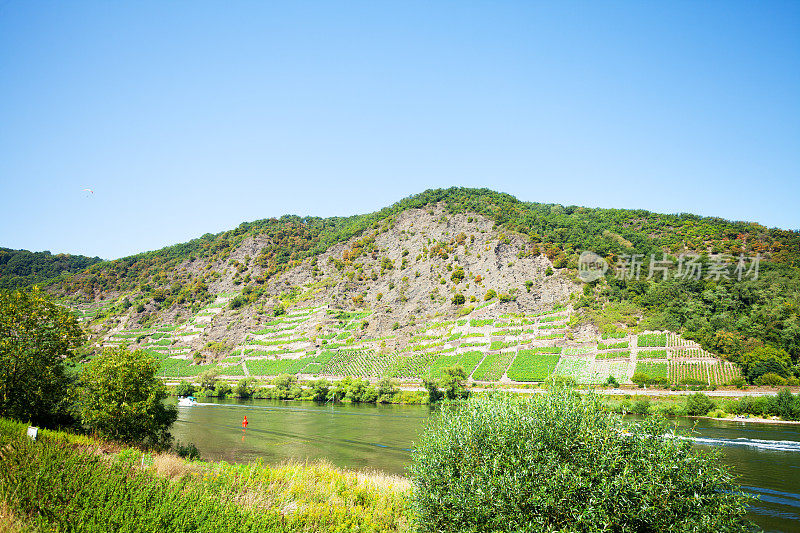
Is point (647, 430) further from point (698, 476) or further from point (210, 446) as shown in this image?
point (210, 446)

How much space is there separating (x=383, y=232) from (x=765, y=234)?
4379 inches

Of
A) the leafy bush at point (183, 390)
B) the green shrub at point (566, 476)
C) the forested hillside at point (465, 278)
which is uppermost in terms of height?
the forested hillside at point (465, 278)

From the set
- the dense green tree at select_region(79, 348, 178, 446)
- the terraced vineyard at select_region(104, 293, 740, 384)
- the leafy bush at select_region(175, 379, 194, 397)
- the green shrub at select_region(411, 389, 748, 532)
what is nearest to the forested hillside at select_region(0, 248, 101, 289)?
the terraced vineyard at select_region(104, 293, 740, 384)

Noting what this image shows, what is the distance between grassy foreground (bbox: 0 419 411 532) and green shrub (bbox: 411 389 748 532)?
2768 millimetres

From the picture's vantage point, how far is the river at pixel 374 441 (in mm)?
28391

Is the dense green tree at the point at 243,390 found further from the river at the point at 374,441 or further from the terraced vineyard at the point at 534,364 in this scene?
the terraced vineyard at the point at 534,364

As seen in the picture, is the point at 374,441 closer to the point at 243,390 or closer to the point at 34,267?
the point at 243,390

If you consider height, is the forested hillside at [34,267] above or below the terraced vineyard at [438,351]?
above

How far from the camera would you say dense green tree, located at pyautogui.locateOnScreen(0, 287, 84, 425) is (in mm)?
23766

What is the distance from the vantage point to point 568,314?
3568 inches

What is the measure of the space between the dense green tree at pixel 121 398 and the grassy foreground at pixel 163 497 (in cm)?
778

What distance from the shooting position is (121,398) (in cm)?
2612

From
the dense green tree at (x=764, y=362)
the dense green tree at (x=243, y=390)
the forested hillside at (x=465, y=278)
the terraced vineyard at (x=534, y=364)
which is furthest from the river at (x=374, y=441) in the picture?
the forested hillside at (x=465, y=278)

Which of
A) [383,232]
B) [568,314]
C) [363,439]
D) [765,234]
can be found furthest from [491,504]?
[383,232]
